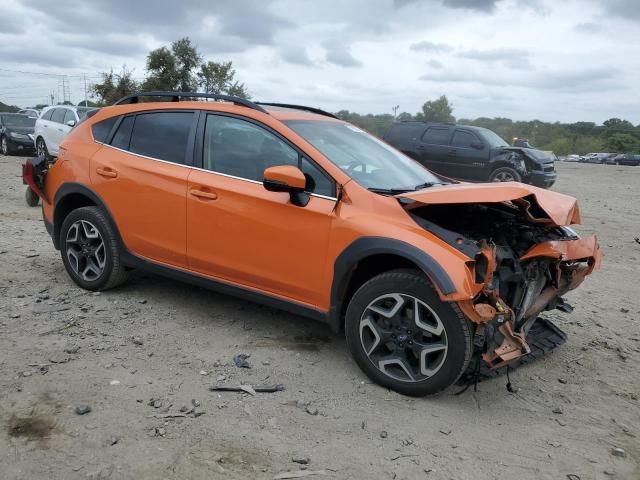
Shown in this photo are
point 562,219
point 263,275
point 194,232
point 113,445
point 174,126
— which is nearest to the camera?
point 113,445

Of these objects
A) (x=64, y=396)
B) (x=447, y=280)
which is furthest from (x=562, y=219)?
(x=64, y=396)

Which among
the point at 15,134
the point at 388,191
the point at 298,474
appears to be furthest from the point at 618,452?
the point at 15,134

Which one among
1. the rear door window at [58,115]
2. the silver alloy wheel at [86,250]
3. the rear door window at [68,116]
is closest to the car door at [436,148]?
the rear door window at [68,116]

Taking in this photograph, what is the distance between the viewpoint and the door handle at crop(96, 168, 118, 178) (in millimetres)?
4727

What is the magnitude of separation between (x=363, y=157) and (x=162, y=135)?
166cm

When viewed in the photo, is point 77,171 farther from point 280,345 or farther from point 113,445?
point 113,445

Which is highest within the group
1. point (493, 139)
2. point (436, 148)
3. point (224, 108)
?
point (224, 108)

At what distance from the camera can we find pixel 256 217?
394cm

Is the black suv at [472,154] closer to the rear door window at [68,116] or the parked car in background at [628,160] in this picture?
the rear door window at [68,116]

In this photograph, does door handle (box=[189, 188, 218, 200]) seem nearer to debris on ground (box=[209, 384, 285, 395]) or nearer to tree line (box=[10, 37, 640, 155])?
debris on ground (box=[209, 384, 285, 395])

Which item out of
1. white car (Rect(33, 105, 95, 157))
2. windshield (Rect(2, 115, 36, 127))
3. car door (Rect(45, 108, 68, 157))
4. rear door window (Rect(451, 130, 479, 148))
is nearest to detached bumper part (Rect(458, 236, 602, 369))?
rear door window (Rect(451, 130, 479, 148))

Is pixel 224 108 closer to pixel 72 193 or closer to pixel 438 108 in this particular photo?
pixel 72 193

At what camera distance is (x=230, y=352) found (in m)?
4.06

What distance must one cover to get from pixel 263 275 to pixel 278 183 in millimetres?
710
